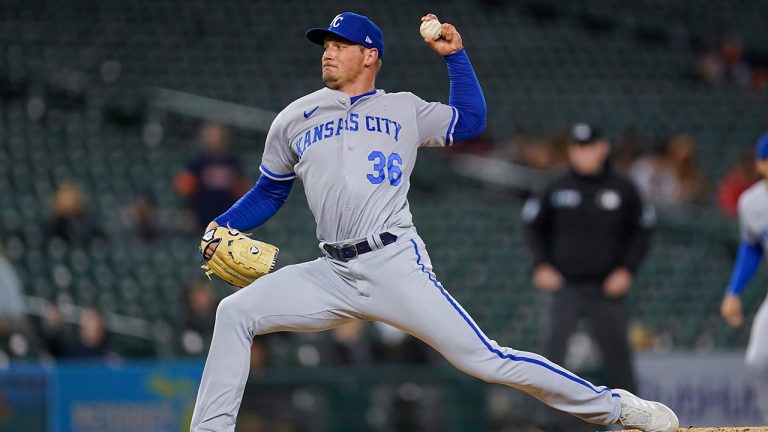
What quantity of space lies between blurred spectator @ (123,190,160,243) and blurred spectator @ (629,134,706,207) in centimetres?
453

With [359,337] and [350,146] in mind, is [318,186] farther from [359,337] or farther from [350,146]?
[359,337]

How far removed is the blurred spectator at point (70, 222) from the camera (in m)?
10.3

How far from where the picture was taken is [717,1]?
1770 centimetres

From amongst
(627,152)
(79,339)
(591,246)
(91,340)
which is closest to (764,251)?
(591,246)

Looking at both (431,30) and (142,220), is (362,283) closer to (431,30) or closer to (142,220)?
(431,30)

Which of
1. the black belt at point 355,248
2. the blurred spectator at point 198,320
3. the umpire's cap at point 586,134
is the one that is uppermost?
the umpire's cap at point 586,134

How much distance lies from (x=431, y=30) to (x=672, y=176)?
340 inches

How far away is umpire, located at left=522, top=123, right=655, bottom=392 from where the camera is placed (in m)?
7.29

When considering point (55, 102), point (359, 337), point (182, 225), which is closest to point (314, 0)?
point (55, 102)

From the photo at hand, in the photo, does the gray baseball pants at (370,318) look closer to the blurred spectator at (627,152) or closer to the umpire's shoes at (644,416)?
the umpire's shoes at (644,416)

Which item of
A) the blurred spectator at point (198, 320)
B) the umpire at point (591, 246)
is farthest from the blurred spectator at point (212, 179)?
the umpire at point (591, 246)

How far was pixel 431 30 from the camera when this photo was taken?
4621 mm

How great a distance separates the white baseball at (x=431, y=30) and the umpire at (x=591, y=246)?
2.87 metres

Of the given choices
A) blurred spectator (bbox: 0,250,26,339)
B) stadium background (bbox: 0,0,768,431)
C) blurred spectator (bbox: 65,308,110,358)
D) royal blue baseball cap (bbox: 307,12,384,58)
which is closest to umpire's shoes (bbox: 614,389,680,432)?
royal blue baseball cap (bbox: 307,12,384,58)
